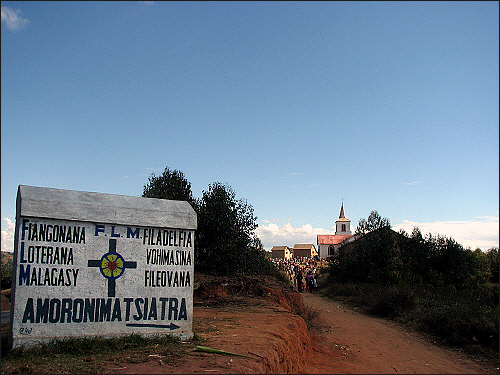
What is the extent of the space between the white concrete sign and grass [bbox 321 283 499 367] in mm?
9714

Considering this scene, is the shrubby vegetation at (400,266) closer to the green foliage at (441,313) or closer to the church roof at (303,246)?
the green foliage at (441,313)

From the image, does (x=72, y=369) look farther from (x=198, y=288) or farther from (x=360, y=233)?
(x=360, y=233)

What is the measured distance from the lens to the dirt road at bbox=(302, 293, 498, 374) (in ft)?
32.8

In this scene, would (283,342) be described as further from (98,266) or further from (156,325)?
(98,266)

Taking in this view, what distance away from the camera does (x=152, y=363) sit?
724 cm

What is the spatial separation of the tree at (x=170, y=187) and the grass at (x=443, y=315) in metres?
11.4

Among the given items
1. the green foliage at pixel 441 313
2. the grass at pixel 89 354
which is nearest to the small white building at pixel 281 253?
the green foliage at pixel 441 313

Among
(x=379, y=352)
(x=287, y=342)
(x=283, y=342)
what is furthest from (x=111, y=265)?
(x=379, y=352)

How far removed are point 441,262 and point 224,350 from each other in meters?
29.9

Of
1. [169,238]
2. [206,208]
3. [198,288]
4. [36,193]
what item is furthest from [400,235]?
[36,193]

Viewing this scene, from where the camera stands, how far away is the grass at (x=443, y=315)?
13.7 m

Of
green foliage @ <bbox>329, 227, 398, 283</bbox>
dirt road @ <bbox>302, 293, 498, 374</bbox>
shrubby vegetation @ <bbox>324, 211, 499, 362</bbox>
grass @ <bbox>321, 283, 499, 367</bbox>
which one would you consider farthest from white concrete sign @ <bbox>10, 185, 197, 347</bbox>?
green foliage @ <bbox>329, 227, 398, 283</bbox>

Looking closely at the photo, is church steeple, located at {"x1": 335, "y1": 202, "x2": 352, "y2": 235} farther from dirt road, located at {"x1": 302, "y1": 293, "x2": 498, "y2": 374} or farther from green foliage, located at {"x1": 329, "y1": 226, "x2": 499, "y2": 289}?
dirt road, located at {"x1": 302, "y1": 293, "x2": 498, "y2": 374}

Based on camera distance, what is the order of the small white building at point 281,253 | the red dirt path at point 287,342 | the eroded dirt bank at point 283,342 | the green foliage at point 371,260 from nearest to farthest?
1. the eroded dirt bank at point 283,342
2. the red dirt path at point 287,342
3. the green foliage at point 371,260
4. the small white building at point 281,253
